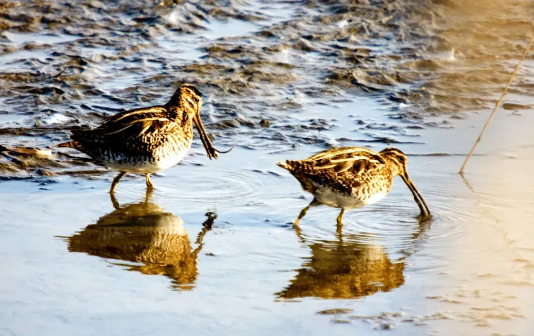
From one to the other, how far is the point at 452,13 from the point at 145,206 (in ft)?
22.7

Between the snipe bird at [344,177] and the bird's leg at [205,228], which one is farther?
the snipe bird at [344,177]

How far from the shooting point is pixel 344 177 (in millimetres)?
6223

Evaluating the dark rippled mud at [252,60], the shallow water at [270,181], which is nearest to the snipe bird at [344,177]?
the shallow water at [270,181]

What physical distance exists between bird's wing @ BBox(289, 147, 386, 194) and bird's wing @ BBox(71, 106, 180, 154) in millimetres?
1385

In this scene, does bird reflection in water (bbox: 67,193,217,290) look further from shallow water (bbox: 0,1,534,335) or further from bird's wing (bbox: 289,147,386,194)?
bird's wing (bbox: 289,147,386,194)

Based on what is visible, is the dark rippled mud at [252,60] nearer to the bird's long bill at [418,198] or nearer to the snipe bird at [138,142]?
the snipe bird at [138,142]

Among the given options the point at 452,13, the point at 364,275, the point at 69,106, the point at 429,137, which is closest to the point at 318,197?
the point at 364,275

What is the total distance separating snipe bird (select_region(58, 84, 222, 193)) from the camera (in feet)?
22.5

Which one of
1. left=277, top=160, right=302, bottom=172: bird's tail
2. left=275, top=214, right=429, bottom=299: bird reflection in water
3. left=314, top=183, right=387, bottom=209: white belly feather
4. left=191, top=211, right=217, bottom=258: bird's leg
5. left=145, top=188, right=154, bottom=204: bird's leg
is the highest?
left=277, top=160, right=302, bottom=172: bird's tail

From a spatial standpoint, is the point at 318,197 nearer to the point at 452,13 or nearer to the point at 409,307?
the point at 409,307

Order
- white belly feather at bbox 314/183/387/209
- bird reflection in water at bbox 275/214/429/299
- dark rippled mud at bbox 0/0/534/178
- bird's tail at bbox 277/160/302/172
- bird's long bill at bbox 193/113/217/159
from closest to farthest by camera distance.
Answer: bird reflection in water at bbox 275/214/429/299 < bird's tail at bbox 277/160/302/172 < white belly feather at bbox 314/183/387/209 < bird's long bill at bbox 193/113/217/159 < dark rippled mud at bbox 0/0/534/178

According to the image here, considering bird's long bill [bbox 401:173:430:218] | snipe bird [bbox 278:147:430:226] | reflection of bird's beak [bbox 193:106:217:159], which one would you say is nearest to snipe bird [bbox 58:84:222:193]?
reflection of bird's beak [bbox 193:106:217:159]

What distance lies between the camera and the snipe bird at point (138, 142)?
687 cm

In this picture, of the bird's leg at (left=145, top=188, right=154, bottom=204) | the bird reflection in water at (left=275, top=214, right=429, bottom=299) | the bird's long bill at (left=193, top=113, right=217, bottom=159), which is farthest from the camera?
the bird's long bill at (left=193, top=113, right=217, bottom=159)
